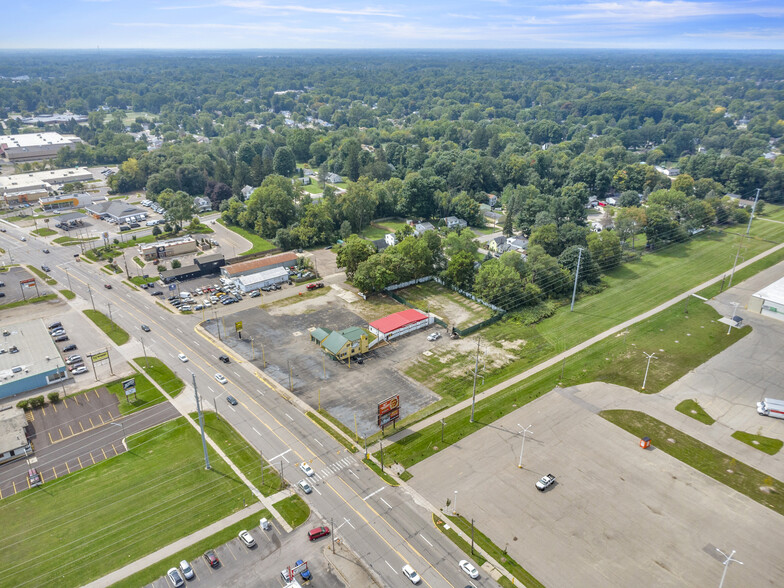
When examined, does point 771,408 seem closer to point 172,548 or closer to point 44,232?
point 172,548

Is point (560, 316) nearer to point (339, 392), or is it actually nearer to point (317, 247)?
point (339, 392)

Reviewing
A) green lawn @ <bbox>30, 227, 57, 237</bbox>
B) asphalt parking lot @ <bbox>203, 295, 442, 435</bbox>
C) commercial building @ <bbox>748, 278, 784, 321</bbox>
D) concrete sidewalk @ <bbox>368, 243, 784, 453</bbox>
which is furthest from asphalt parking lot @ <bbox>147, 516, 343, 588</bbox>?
green lawn @ <bbox>30, 227, 57, 237</bbox>

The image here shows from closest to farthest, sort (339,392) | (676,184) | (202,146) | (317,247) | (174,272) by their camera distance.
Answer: (339,392), (174,272), (317,247), (676,184), (202,146)

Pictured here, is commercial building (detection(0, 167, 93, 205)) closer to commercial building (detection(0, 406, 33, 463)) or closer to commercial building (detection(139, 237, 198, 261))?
commercial building (detection(139, 237, 198, 261))

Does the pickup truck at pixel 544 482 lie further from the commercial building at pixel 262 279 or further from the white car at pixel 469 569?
the commercial building at pixel 262 279

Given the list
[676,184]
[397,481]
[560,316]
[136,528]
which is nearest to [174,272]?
[136,528]

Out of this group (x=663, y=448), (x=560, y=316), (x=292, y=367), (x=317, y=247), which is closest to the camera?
(x=663, y=448)

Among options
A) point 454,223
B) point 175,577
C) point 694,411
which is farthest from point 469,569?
point 454,223
